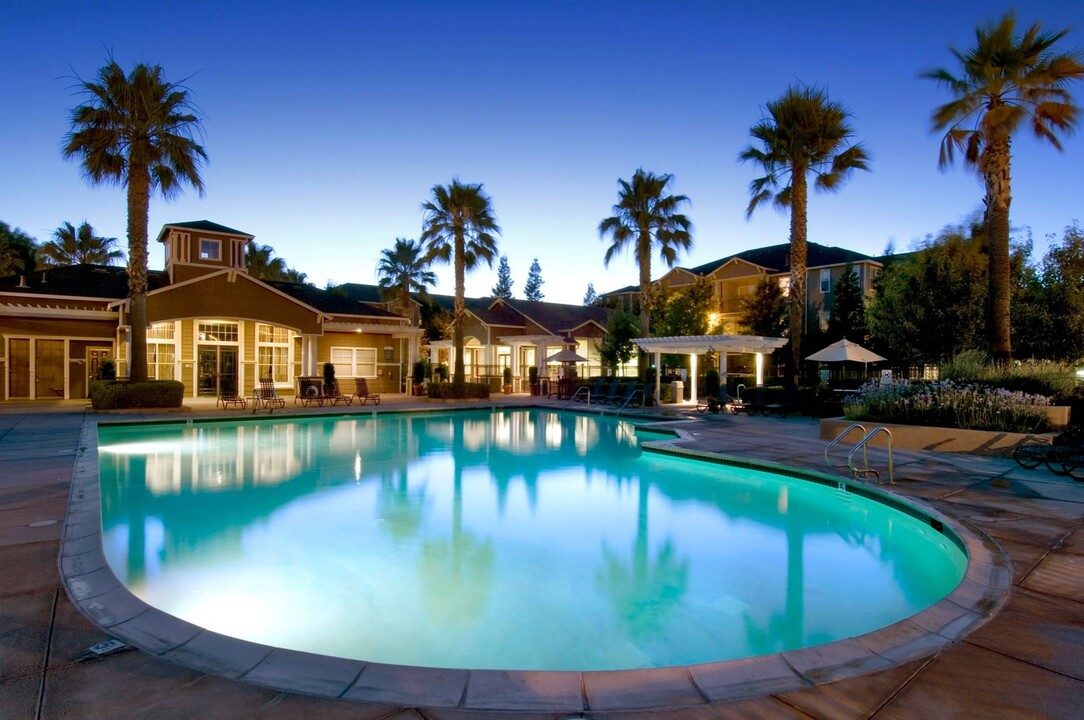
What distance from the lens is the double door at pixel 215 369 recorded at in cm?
2241

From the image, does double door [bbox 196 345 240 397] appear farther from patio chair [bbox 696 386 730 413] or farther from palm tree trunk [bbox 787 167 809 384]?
palm tree trunk [bbox 787 167 809 384]

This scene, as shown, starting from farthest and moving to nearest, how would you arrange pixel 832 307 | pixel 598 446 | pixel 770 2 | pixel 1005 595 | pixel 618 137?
pixel 832 307, pixel 618 137, pixel 598 446, pixel 770 2, pixel 1005 595

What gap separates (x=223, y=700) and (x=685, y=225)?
79.5ft

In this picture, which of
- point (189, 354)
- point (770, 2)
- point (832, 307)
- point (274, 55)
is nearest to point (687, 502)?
point (770, 2)

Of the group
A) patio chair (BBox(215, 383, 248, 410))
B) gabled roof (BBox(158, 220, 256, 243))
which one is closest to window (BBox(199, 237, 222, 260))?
gabled roof (BBox(158, 220, 256, 243))

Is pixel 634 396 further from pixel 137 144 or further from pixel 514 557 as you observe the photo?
pixel 137 144

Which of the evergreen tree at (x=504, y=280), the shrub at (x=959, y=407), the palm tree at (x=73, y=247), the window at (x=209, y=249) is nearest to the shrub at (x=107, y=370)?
the window at (x=209, y=249)

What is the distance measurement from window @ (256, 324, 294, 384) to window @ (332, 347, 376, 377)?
6.28 feet

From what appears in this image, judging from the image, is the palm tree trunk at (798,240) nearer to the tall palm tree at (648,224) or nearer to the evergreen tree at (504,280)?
the tall palm tree at (648,224)

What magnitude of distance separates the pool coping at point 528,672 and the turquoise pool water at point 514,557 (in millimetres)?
1204

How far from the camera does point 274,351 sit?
23859 mm

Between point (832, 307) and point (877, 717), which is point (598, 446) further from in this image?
point (832, 307)

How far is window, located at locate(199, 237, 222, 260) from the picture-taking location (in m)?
23.1

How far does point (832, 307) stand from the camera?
32562 millimetres
